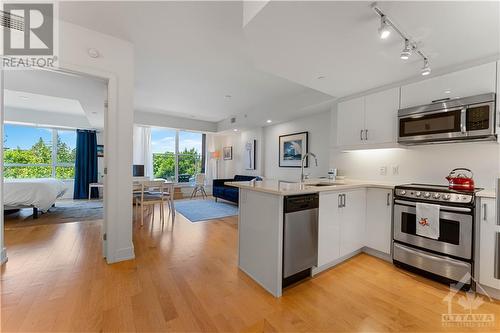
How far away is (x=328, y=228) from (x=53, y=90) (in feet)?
16.4

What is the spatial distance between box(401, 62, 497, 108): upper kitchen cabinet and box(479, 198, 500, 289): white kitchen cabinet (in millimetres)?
1148

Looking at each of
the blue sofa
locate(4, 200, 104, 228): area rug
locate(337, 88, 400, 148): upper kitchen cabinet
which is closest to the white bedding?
locate(4, 200, 104, 228): area rug

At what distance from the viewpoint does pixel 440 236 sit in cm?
213

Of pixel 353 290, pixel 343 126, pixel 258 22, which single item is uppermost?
pixel 258 22

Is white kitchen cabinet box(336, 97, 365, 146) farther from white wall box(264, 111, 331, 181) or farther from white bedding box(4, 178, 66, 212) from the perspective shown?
white bedding box(4, 178, 66, 212)

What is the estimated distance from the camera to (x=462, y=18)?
1.59 metres

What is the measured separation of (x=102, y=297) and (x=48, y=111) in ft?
22.9

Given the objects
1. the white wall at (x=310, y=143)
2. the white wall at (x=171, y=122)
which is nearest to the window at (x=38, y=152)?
the white wall at (x=171, y=122)

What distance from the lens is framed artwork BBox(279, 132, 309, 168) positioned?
489 centimetres

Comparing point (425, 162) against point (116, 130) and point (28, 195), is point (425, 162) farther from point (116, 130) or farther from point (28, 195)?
point (28, 195)

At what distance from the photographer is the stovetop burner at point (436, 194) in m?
1.97

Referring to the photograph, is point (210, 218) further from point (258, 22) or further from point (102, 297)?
point (258, 22)

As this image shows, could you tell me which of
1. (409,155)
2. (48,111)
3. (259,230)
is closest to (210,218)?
(259,230)

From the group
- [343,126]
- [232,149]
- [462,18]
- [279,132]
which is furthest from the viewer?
[232,149]
